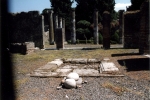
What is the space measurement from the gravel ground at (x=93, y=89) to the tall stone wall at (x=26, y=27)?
12501 millimetres

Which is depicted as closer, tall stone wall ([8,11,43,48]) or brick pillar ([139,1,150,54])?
brick pillar ([139,1,150,54])

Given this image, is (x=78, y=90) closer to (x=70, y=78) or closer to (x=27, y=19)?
(x=70, y=78)

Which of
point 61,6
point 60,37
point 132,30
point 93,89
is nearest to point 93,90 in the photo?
point 93,89

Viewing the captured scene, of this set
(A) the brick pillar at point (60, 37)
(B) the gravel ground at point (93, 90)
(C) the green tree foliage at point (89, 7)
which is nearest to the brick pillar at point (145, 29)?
(B) the gravel ground at point (93, 90)

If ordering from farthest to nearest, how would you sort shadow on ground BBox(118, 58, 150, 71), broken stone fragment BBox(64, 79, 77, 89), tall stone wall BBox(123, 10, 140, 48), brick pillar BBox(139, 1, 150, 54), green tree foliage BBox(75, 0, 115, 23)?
green tree foliage BBox(75, 0, 115, 23) < tall stone wall BBox(123, 10, 140, 48) < brick pillar BBox(139, 1, 150, 54) < shadow on ground BBox(118, 58, 150, 71) < broken stone fragment BBox(64, 79, 77, 89)

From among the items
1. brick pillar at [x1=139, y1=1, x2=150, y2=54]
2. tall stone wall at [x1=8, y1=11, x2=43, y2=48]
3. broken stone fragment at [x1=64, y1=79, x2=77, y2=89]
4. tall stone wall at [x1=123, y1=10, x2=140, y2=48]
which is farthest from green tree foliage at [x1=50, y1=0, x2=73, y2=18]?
broken stone fragment at [x1=64, y1=79, x2=77, y2=89]

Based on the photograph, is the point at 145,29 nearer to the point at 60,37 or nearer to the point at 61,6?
the point at 60,37

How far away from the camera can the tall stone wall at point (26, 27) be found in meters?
18.6

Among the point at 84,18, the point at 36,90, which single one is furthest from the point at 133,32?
the point at 84,18

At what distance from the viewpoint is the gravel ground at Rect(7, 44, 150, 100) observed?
14.5 feet

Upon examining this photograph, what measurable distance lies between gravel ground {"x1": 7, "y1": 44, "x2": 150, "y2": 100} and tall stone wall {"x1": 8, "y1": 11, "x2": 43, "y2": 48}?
1250 centimetres

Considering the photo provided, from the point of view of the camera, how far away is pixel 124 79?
5906 millimetres

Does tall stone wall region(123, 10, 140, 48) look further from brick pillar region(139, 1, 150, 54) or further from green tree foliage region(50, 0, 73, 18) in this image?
green tree foliage region(50, 0, 73, 18)

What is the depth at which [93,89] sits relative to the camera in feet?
16.4
